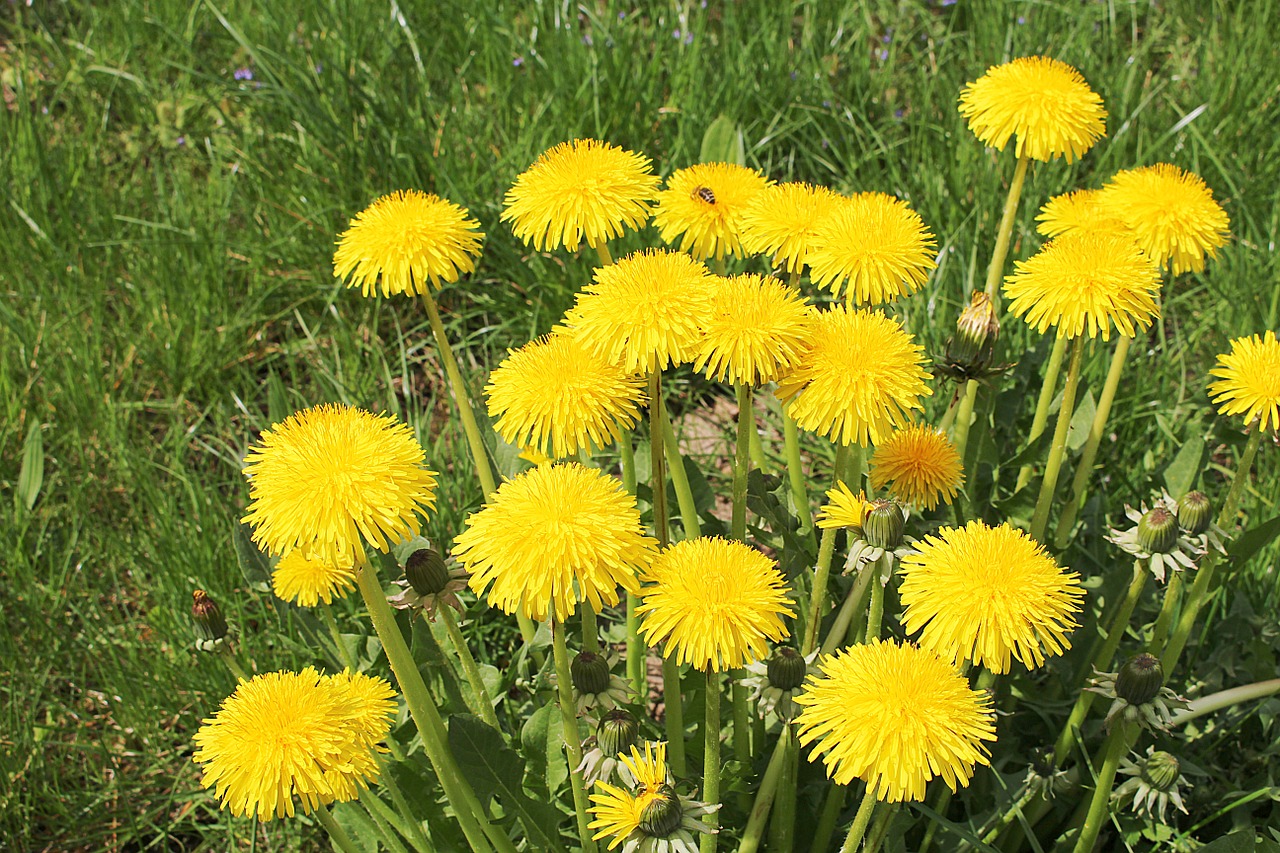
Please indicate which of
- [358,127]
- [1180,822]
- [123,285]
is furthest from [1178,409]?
[123,285]

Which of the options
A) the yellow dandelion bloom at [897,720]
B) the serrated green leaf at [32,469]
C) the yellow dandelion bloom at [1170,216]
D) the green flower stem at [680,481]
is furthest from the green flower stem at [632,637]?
the serrated green leaf at [32,469]

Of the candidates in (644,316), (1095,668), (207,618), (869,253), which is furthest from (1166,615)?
(207,618)

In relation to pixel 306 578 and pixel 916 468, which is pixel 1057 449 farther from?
pixel 306 578

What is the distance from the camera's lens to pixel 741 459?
158cm

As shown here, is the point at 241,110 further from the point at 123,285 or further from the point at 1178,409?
the point at 1178,409

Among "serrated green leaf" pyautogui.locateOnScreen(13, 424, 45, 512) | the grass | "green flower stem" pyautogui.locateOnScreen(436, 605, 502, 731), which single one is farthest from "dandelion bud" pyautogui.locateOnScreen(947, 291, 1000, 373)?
"serrated green leaf" pyautogui.locateOnScreen(13, 424, 45, 512)

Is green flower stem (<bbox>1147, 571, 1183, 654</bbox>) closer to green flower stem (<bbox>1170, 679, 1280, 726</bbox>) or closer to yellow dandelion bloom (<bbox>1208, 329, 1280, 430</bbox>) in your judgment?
green flower stem (<bbox>1170, 679, 1280, 726</bbox>)

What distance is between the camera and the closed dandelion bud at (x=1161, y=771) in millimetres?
1710

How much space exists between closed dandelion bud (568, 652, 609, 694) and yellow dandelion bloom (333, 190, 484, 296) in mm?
563

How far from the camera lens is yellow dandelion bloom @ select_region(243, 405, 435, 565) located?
1292mm

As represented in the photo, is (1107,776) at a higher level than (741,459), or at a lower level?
lower

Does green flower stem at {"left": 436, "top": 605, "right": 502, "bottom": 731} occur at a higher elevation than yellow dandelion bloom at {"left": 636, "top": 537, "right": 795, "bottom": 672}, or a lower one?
lower

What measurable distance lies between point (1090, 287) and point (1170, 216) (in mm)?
341

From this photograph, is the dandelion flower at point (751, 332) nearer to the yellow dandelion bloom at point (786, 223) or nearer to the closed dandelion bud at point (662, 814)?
the yellow dandelion bloom at point (786, 223)
